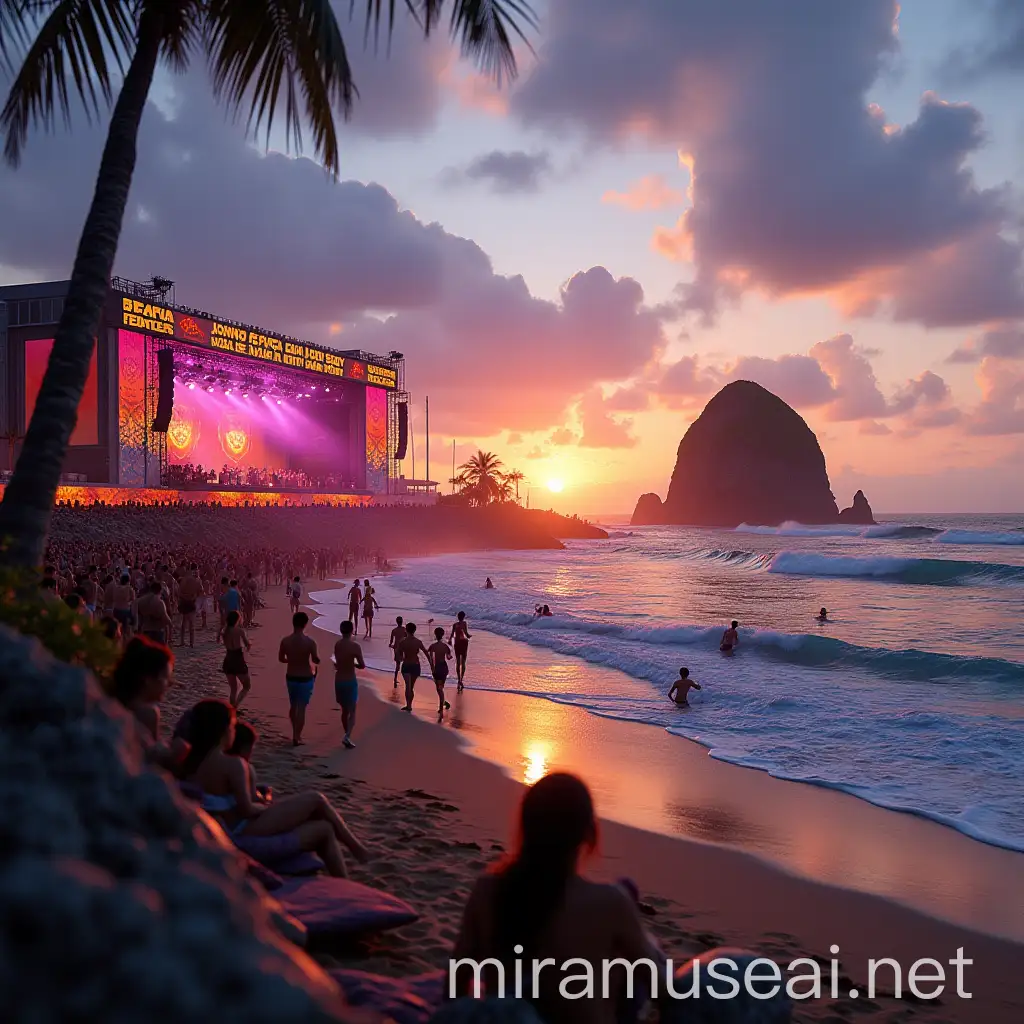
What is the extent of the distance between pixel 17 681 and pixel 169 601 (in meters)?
16.3

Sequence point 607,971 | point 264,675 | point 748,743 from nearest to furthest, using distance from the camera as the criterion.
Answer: point 607,971
point 748,743
point 264,675

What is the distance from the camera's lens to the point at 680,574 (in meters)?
49.8

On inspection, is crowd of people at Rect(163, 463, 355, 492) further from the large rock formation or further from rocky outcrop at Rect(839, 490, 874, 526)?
rocky outcrop at Rect(839, 490, 874, 526)

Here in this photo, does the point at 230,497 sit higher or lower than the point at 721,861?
higher

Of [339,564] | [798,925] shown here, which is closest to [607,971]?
[798,925]

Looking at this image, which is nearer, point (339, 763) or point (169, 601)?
point (339, 763)

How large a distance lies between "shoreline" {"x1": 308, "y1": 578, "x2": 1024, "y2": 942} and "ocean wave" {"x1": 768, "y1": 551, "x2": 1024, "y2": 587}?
37.0 metres

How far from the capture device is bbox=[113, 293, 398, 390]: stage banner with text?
1631 inches

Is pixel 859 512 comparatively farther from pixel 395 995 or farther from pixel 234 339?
pixel 395 995

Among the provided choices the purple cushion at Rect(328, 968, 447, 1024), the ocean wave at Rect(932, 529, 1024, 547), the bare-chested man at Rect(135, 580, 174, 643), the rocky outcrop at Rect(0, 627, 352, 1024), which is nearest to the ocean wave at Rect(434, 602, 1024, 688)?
the bare-chested man at Rect(135, 580, 174, 643)

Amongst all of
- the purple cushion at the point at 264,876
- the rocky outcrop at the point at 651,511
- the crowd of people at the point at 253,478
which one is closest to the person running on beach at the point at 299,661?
the purple cushion at the point at 264,876

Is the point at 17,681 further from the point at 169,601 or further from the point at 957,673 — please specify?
the point at 957,673

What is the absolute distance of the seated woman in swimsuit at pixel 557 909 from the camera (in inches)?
99.0

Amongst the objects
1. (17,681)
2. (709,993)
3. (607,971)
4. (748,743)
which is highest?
(17,681)
